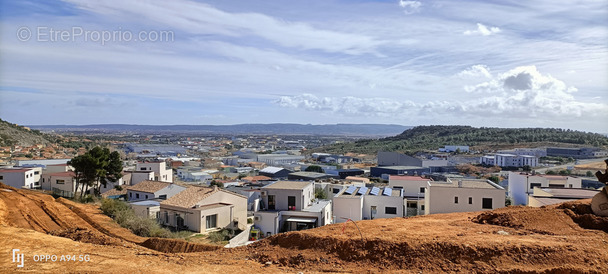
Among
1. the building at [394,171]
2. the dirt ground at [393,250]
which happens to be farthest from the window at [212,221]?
the building at [394,171]

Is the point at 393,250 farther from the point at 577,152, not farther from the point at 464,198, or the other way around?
the point at 577,152

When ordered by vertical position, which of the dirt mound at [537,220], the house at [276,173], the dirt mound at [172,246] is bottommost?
the house at [276,173]

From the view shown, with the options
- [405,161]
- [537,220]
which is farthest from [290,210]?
[405,161]

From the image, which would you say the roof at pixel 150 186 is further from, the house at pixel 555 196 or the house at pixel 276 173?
the house at pixel 555 196

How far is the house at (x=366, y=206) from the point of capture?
26.6 m

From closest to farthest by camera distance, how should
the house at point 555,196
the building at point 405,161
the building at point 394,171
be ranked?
the house at point 555,196, the building at point 394,171, the building at point 405,161

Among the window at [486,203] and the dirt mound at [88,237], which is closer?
the dirt mound at [88,237]

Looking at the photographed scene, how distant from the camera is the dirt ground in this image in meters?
8.45

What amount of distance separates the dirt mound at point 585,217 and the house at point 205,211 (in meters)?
16.8

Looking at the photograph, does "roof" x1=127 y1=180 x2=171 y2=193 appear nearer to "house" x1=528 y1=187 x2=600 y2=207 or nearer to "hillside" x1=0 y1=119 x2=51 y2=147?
"house" x1=528 y1=187 x2=600 y2=207

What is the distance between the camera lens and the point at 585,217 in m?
11.0

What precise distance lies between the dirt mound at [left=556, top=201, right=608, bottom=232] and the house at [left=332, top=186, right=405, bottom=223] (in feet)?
49.5

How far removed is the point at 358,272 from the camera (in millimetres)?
8500

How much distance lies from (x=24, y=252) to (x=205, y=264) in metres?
4.42
